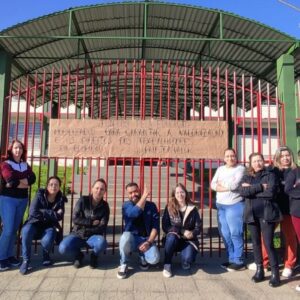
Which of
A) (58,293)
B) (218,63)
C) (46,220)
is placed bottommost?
(58,293)

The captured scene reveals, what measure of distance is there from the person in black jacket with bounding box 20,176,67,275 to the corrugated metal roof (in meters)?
2.66

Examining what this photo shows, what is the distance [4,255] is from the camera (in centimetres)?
496

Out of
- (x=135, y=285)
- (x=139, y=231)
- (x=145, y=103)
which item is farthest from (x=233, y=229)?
(x=145, y=103)

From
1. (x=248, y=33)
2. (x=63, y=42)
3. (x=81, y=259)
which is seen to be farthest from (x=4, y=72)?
(x=248, y=33)

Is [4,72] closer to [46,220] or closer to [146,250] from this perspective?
[46,220]

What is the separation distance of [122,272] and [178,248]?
834 mm

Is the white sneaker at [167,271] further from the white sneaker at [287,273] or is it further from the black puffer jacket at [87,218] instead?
the white sneaker at [287,273]

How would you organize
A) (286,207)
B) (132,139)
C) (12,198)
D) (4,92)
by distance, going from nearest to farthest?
(286,207), (12,198), (132,139), (4,92)

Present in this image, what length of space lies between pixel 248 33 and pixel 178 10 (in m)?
1.49

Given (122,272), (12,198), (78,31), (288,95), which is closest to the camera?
(122,272)

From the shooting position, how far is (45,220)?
506 centimetres

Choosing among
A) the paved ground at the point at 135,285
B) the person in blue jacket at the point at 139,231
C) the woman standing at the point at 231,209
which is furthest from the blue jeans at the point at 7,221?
the woman standing at the point at 231,209

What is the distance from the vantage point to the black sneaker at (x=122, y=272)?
4.70 metres

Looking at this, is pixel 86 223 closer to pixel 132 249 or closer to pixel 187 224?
pixel 132 249
